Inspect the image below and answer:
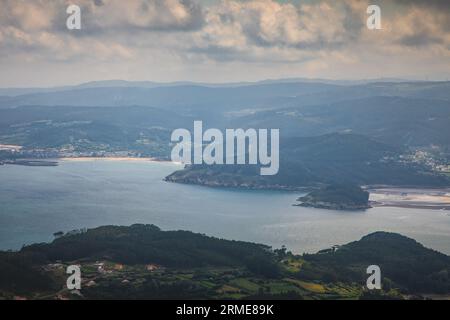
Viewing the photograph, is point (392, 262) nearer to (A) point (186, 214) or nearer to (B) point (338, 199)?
(A) point (186, 214)

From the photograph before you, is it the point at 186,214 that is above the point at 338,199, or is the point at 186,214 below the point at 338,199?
below

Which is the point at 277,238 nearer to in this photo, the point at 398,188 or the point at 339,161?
the point at 398,188

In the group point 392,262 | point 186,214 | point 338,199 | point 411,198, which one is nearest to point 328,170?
point 411,198

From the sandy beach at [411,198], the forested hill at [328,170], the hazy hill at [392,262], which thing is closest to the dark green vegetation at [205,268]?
the hazy hill at [392,262]

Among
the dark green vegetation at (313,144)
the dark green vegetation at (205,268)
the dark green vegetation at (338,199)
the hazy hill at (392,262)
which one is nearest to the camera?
the dark green vegetation at (205,268)

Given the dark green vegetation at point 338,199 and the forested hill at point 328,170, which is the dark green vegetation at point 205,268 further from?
the forested hill at point 328,170

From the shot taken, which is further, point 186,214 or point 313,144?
point 313,144
